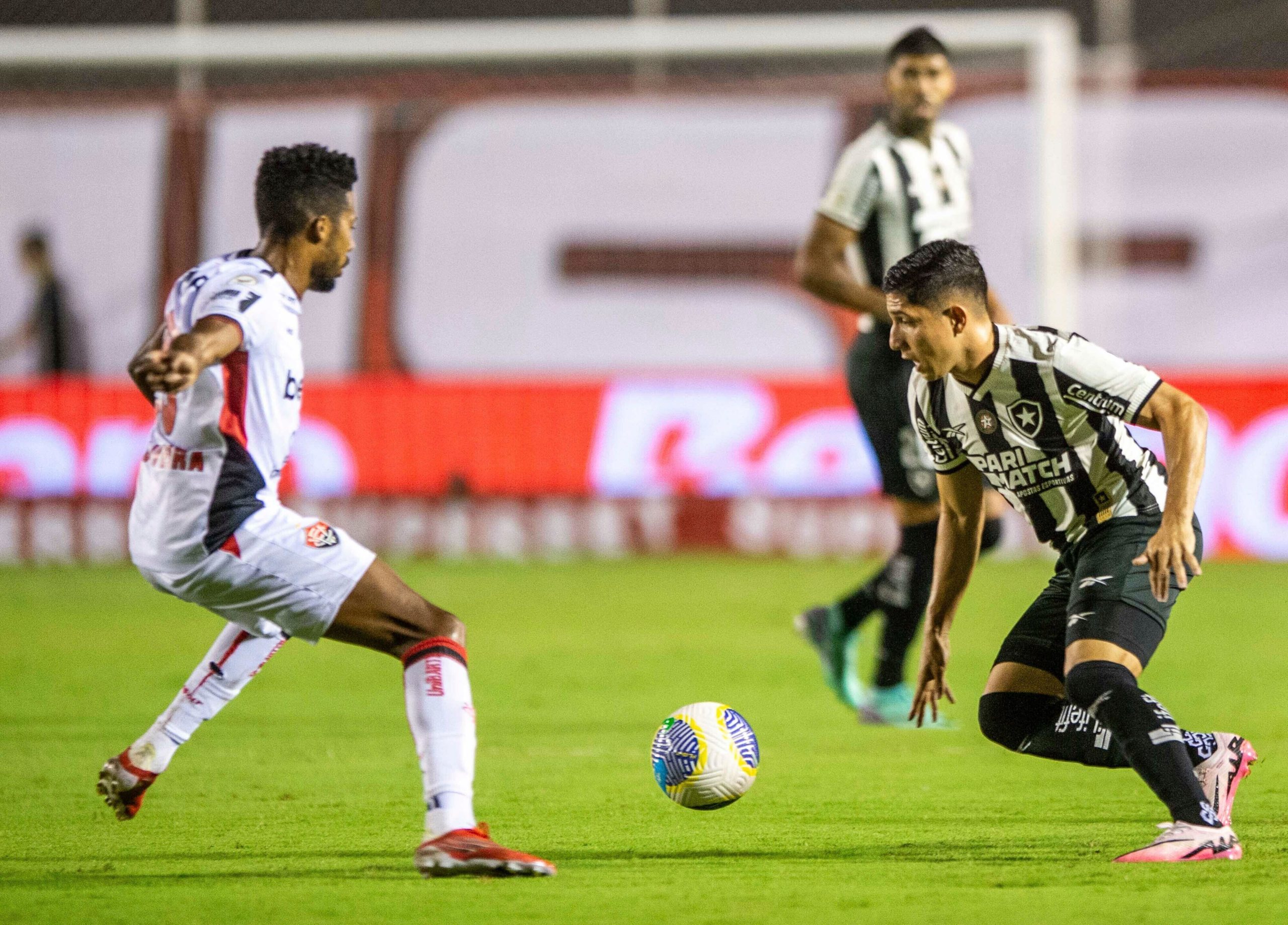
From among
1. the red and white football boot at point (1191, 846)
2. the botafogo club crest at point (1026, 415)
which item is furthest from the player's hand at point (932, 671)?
the red and white football boot at point (1191, 846)

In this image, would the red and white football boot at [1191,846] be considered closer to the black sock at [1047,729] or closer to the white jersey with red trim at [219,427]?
the black sock at [1047,729]

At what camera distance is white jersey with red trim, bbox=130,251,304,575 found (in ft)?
14.4

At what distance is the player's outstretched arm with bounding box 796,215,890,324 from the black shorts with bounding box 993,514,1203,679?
2.12 meters

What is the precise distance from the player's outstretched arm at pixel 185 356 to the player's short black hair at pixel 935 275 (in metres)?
1.68

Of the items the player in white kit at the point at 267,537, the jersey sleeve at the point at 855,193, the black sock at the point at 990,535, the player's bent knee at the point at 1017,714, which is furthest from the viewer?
the jersey sleeve at the point at 855,193

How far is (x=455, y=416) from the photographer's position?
13992mm

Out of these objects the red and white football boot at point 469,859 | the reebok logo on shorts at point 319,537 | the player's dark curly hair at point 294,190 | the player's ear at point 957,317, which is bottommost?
the red and white football boot at point 469,859

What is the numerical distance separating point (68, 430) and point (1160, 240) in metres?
10.2

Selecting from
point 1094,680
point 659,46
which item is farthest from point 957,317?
point 659,46

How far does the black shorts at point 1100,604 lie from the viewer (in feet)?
15.0

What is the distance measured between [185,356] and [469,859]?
4.37ft

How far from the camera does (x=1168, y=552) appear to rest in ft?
13.9

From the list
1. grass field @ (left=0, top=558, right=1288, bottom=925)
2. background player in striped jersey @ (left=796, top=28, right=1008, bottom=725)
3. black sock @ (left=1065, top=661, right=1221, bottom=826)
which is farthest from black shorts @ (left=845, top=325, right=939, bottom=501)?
black sock @ (left=1065, top=661, right=1221, bottom=826)

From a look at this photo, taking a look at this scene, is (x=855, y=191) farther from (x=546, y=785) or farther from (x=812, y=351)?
(x=812, y=351)
